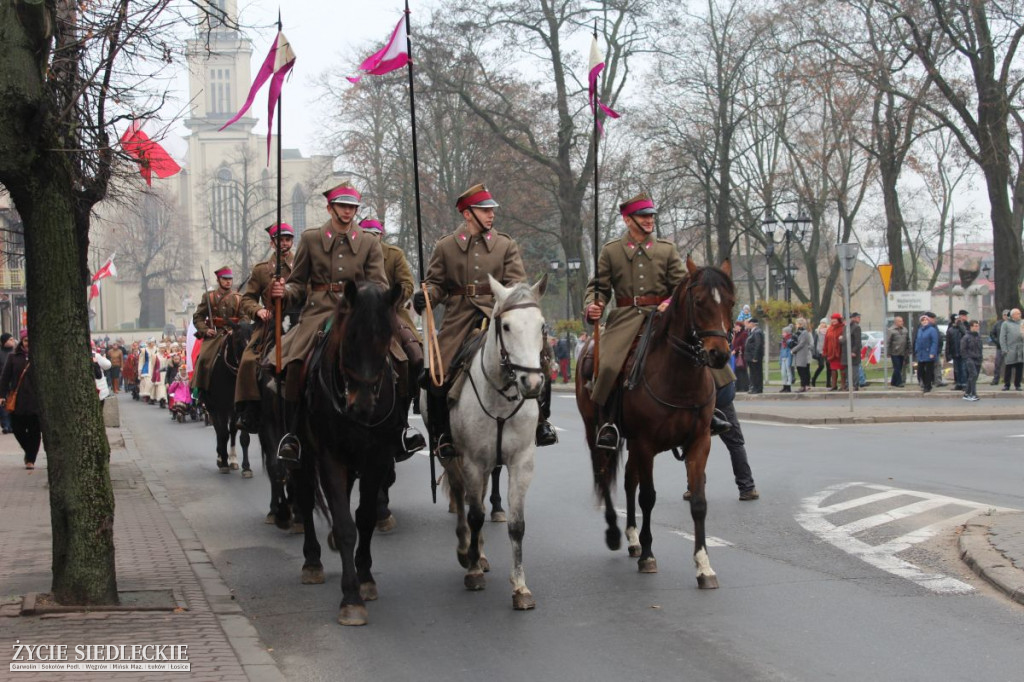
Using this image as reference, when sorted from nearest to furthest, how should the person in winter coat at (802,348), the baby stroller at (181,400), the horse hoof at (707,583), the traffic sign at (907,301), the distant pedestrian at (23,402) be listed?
1. the horse hoof at (707,583)
2. the distant pedestrian at (23,402)
3. the baby stroller at (181,400)
4. the person in winter coat at (802,348)
5. the traffic sign at (907,301)

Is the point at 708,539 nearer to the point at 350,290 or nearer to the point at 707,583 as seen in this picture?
the point at 707,583

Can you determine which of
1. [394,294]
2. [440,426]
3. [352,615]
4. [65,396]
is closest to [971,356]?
[440,426]

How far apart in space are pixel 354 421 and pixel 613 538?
103 inches

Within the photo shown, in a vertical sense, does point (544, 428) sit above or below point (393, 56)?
below

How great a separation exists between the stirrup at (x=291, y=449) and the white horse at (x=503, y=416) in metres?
1.09

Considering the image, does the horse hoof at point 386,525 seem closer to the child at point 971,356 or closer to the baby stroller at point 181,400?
the child at point 971,356

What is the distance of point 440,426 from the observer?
946 cm

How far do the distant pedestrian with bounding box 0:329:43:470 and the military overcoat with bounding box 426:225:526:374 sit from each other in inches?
356

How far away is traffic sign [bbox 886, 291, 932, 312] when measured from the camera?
3284 cm

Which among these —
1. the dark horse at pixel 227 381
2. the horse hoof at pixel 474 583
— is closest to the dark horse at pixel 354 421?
the horse hoof at pixel 474 583

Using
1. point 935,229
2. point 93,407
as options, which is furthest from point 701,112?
point 93,407

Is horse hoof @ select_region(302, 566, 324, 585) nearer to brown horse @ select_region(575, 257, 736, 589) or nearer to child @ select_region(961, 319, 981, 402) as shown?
brown horse @ select_region(575, 257, 736, 589)

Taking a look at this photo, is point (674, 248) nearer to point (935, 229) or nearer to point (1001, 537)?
point (1001, 537)

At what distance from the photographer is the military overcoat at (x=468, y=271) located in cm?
1021
